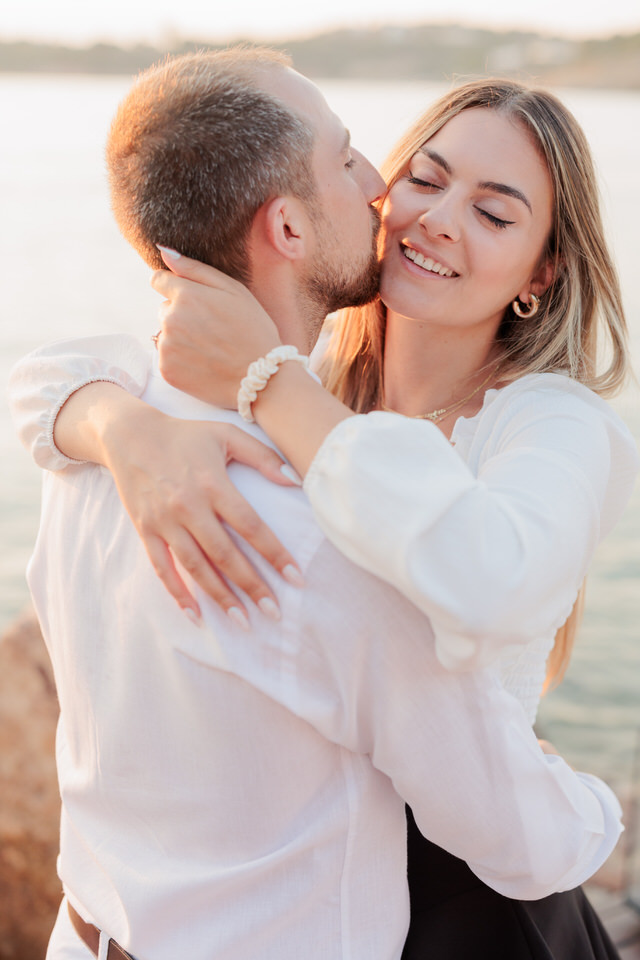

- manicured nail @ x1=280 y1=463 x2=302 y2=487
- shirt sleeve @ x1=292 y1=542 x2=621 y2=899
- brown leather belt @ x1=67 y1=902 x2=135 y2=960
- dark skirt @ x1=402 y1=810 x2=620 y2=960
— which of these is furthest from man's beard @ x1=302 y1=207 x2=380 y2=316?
brown leather belt @ x1=67 y1=902 x2=135 y2=960

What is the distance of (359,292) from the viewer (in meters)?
1.60

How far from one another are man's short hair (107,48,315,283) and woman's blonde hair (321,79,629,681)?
76 centimetres

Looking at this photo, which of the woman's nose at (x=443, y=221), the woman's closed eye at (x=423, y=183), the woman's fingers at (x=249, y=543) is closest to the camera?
the woman's fingers at (x=249, y=543)

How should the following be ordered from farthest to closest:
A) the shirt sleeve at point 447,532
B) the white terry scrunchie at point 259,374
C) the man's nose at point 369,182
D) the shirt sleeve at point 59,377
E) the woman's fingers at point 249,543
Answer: the man's nose at point 369,182
the shirt sleeve at point 59,377
the white terry scrunchie at point 259,374
the woman's fingers at point 249,543
the shirt sleeve at point 447,532

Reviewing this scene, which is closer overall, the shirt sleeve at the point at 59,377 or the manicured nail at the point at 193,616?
the manicured nail at the point at 193,616

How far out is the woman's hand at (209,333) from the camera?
4.20 feet

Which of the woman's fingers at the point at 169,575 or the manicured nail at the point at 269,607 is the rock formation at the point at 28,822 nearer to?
the woman's fingers at the point at 169,575

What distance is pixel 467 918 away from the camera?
4.76 ft

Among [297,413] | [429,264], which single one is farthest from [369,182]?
[297,413]

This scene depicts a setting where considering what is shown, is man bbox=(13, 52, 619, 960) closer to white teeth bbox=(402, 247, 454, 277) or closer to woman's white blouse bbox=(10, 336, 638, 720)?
woman's white blouse bbox=(10, 336, 638, 720)

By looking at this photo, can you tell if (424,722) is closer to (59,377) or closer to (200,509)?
(200,509)

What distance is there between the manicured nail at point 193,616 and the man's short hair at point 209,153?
0.51 meters

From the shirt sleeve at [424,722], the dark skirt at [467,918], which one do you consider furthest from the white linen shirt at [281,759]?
the dark skirt at [467,918]

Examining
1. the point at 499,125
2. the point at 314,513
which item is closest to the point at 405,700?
the point at 314,513
